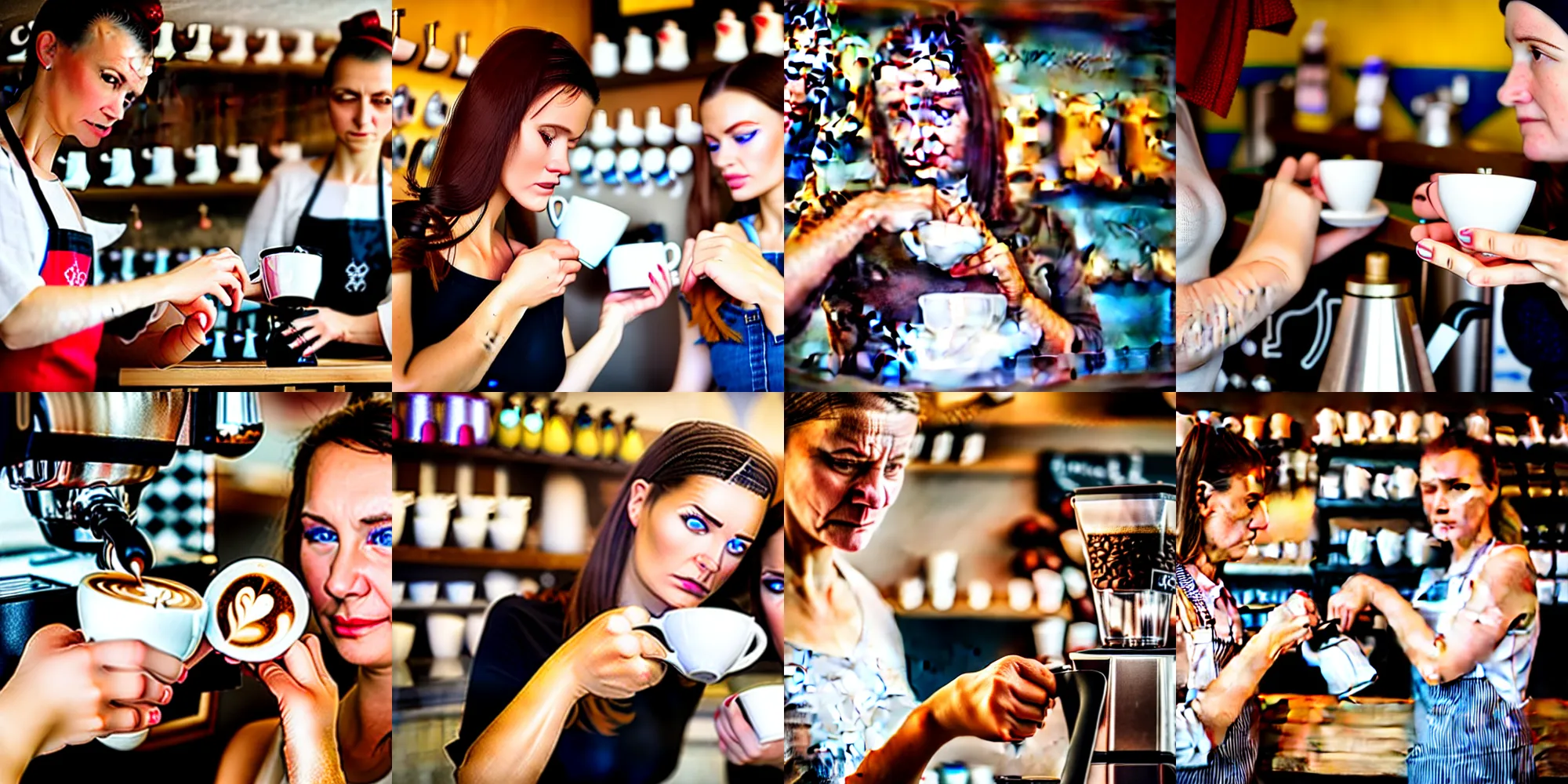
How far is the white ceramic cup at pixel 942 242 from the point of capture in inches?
112

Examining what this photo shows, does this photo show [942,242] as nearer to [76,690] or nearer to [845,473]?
[845,473]

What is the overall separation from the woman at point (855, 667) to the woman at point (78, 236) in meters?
1.18

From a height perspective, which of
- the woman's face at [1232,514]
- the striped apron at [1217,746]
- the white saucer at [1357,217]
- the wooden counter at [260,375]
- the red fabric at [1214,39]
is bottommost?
the striped apron at [1217,746]

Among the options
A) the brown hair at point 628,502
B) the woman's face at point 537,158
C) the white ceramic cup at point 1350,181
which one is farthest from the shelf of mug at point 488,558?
the white ceramic cup at point 1350,181

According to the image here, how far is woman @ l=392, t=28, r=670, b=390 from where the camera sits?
9.41 feet

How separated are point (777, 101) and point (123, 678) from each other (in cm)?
165

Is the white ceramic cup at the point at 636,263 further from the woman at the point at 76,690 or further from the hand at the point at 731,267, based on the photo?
the woman at the point at 76,690

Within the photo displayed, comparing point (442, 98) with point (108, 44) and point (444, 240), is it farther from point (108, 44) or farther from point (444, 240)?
point (108, 44)

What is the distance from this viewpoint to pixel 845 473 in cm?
286

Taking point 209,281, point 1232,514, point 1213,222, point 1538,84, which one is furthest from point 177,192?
point 1538,84

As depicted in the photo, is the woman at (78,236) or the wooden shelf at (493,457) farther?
the wooden shelf at (493,457)

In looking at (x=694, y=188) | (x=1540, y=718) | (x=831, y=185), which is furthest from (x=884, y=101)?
(x=1540, y=718)

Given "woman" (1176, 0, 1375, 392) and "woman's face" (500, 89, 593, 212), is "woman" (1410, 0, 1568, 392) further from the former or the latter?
"woman's face" (500, 89, 593, 212)

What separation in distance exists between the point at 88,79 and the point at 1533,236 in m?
2.75
